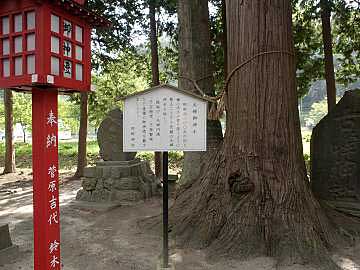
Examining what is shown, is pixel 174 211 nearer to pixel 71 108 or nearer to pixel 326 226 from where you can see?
pixel 326 226

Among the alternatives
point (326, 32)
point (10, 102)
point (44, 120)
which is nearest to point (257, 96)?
point (44, 120)

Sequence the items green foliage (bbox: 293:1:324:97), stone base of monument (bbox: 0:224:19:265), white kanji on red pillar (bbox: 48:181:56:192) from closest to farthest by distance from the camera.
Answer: white kanji on red pillar (bbox: 48:181:56:192), stone base of monument (bbox: 0:224:19:265), green foliage (bbox: 293:1:324:97)

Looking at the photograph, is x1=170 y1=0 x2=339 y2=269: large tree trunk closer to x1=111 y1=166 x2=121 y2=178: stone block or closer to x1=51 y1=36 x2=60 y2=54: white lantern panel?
x1=51 y1=36 x2=60 y2=54: white lantern panel

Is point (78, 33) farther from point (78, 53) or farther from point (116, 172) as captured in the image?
point (116, 172)

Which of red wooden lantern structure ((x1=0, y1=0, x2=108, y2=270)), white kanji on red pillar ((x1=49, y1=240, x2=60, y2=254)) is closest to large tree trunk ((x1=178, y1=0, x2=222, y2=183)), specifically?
red wooden lantern structure ((x1=0, y1=0, x2=108, y2=270))

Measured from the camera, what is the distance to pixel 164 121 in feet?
12.9

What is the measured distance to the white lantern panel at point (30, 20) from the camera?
283cm

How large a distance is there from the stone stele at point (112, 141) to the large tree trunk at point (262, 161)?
14.2 ft

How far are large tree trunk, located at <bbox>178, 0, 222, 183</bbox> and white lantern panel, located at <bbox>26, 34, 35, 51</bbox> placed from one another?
4.34 metres

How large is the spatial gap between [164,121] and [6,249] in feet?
8.77

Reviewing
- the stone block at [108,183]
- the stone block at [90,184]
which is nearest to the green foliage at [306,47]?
the stone block at [108,183]

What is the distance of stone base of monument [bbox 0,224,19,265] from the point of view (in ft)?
14.6

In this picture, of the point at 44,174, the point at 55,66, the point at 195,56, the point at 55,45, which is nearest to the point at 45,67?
the point at 55,66

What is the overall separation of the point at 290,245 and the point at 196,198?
157 cm
